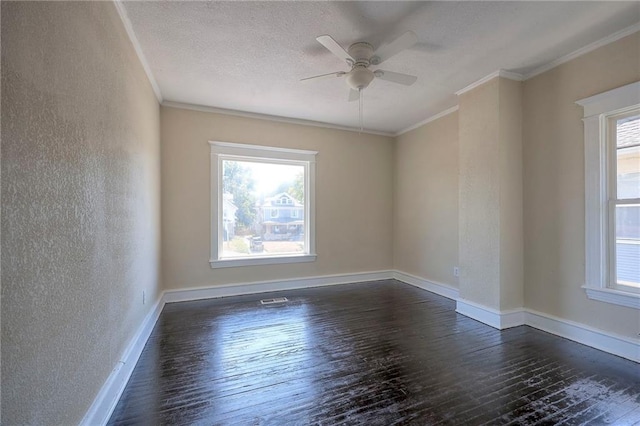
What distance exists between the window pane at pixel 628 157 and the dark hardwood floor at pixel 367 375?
4.74ft

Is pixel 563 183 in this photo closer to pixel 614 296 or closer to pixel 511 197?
pixel 511 197

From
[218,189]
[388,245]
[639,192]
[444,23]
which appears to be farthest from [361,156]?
[639,192]

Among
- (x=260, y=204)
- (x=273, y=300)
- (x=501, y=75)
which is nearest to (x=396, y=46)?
(x=501, y=75)

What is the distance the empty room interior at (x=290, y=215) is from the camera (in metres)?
1.27

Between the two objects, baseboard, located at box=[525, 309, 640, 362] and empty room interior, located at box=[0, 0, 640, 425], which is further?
baseboard, located at box=[525, 309, 640, 362]

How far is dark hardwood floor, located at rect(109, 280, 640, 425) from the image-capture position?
69.7 inches

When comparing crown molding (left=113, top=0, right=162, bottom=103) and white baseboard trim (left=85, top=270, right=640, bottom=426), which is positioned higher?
crown molding (left=113, top=0, right=162, bottom=103)

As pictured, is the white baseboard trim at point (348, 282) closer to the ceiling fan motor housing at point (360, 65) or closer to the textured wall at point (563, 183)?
the textured wall at point (563, 183)

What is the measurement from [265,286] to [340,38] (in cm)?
348

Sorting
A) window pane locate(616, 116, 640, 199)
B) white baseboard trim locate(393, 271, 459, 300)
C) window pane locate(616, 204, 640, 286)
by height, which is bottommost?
white baseboard trim locate(393, 271, 459, 300)

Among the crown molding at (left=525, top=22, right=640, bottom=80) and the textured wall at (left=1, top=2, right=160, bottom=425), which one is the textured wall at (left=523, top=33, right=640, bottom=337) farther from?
the textured wall at (left=1, top=2, right=160, bottom=425)

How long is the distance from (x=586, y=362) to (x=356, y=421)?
2.08 meters

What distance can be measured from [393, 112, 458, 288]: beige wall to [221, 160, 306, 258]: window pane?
6.04ft

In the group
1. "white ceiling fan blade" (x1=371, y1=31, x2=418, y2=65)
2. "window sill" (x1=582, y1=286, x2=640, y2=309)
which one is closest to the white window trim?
"window sill" (x1=582, y1=286, x2=640, y2=309)
